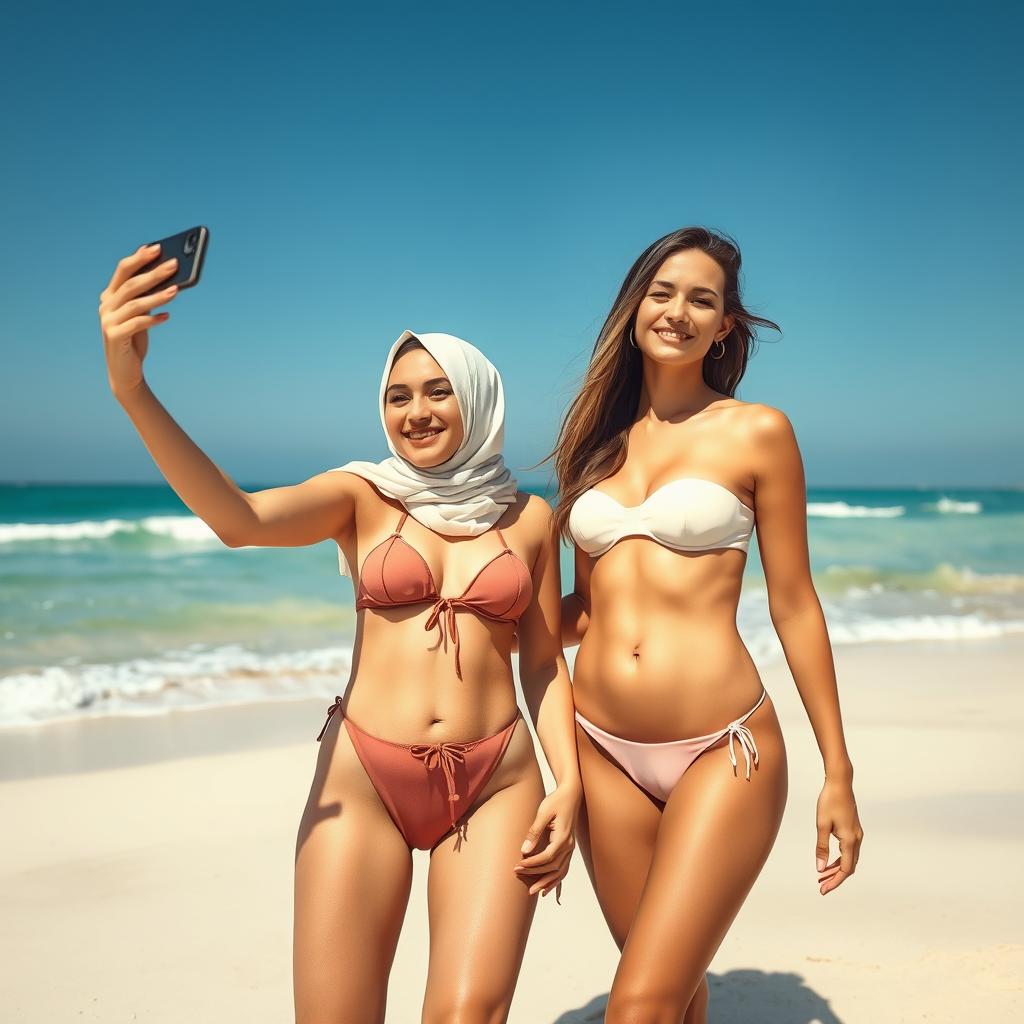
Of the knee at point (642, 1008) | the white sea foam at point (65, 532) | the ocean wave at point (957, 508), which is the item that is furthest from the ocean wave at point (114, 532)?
the ocean wave at point (957, 508)

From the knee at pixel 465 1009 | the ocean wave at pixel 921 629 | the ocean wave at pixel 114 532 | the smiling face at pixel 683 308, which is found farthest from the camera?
the ocean wave at pixel 114 532

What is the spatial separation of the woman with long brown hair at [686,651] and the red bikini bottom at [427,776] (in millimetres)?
474

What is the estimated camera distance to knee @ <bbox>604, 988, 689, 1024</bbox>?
8.77 ft

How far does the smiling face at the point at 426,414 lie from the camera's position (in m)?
3.00

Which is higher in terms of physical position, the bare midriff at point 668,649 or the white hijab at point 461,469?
the white hijab at point 461,469

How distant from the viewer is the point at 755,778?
2.92 m

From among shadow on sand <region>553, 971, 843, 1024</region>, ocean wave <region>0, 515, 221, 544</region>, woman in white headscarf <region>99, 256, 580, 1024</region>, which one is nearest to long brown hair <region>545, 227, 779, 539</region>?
woman in white headscarf <region>99, 256, 580, 1024</region>

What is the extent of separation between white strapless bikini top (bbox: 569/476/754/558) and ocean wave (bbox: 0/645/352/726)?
6.92 metres

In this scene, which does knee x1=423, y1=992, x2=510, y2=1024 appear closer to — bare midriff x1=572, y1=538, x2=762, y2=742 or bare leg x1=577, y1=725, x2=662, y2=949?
bare leg x1=577, y1=725, x2=662, y2=949

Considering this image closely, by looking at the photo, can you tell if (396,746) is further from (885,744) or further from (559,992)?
(885,744)

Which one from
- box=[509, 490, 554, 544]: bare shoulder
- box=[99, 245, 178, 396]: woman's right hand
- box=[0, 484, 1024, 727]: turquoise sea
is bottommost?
box=[0, 484, 1024, 727]: turquoise sea

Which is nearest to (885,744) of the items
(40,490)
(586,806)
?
(586,806)

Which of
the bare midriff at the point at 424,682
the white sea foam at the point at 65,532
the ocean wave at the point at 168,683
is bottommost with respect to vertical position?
the white sea foam at the point at 65,532

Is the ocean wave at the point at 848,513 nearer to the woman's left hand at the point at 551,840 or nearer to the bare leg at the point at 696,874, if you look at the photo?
the bare leg at the point at 696,874
